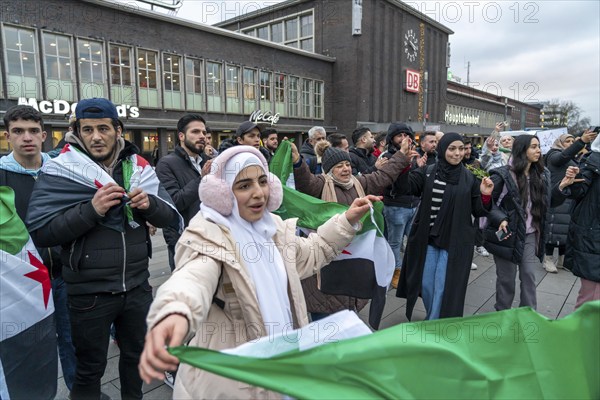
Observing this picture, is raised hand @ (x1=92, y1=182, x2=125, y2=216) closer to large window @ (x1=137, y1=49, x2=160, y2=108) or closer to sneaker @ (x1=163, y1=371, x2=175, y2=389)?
sneaker @ (x1=163, y1=371, x2=175, y2=389)

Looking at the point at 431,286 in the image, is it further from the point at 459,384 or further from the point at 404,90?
the point at 404,90

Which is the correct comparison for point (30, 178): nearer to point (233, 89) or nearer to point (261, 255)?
point (261, 255)

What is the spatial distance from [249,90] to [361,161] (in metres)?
23.2

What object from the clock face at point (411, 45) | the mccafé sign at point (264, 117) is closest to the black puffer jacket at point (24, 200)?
the mccafé sign at point (264, 117)

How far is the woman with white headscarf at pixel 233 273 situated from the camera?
4.86 feet

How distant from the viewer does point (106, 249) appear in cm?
242

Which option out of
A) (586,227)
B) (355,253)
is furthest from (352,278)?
(586,227)

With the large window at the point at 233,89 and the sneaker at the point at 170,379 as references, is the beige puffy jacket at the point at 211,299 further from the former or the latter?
the large window at the point at 233,89

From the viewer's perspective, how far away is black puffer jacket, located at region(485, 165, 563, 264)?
3.91 metres

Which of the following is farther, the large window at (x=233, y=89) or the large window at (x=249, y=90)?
the large window at (x=249, y=90)

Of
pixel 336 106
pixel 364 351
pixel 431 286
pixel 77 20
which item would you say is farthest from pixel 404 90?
pixel 364 351

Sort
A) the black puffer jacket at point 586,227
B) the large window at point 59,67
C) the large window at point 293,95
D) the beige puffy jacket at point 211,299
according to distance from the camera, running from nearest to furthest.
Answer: the beige puffy jacket at point 211,299 < the black puffer jacket at point 586,227 < the large window at point 59,67 < the large window at point 293,95

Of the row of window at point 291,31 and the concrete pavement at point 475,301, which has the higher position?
the row of window at point 291,31

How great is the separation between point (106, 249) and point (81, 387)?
913mm
